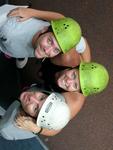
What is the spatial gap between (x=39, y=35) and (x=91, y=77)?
1.20 ft

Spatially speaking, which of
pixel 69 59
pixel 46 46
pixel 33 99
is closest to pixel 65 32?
pixel 46 46

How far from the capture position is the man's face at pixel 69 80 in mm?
1979

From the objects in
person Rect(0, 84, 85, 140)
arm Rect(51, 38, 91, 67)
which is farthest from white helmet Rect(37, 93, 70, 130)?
arm Rect(51, 38, 91, 67)

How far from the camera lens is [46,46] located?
1872 mm

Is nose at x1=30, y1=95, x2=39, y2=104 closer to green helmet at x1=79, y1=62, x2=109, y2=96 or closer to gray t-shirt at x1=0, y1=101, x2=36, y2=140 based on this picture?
gray t-shirt at x1=0, y1=101, x2=36, y2=140

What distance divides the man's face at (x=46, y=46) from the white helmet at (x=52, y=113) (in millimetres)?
224

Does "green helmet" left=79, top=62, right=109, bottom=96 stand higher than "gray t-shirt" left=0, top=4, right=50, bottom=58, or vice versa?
"gray t-shirt" left=0, top=4, right=50, bottom=58

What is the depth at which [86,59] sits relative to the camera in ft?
7.49

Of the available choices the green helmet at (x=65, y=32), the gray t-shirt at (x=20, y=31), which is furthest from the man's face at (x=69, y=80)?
the gray t-shirt at (x=20, y=31)

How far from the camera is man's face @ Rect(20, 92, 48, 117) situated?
1.84 meters

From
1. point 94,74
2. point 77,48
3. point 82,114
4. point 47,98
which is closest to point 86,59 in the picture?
point 77,48

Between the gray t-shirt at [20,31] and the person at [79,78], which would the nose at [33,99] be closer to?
the person at [79,78]

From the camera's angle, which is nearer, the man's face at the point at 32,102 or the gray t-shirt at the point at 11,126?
the man's face at the point at 32,102

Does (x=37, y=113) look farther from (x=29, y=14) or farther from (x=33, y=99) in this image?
(x=29, y=14)
